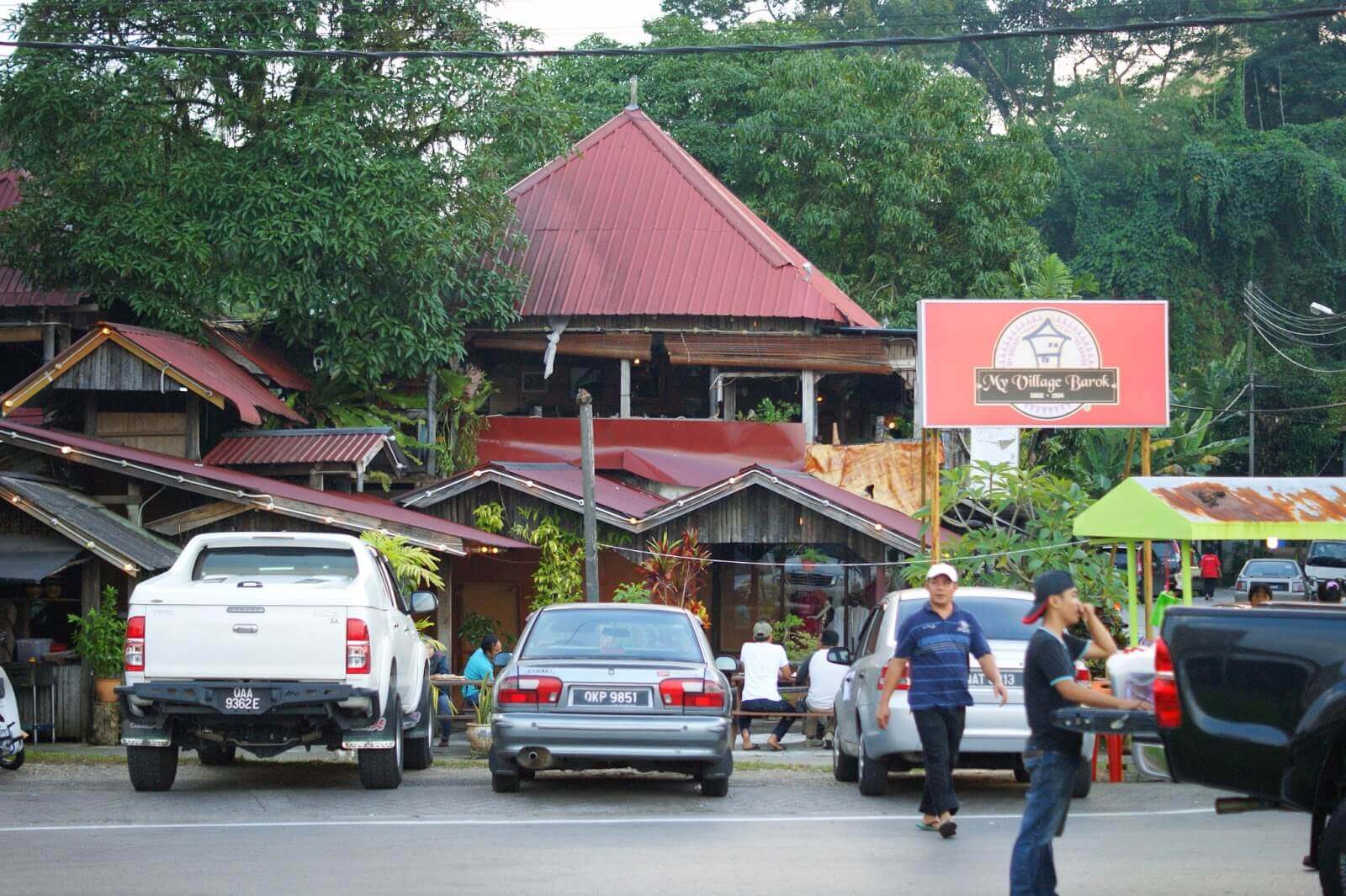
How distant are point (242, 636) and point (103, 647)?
7.04 m

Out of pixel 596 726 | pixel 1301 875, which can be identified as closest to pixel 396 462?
pixel 596 726

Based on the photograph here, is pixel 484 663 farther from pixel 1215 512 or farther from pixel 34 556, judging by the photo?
pixel 1215 512

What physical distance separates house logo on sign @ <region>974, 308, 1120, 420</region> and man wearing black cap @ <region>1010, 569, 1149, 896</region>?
35.1ft

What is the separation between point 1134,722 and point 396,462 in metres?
18.5

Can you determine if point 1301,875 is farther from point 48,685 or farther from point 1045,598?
point 48,685

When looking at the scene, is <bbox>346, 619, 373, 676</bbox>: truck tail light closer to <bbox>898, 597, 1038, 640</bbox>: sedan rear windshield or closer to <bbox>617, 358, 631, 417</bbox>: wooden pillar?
<bbox>898, 597, 1038, 640</bbox>: sedan rear windshield

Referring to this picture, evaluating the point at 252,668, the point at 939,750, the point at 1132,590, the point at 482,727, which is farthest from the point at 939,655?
the point at 482,727

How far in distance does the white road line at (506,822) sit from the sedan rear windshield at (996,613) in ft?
5.10

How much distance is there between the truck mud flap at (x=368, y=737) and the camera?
1235 cm

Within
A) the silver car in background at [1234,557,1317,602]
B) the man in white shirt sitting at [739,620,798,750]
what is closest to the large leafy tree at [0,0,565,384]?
the man in white shirt sitting at [739,620,798,750]

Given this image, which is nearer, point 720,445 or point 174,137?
point 174,137

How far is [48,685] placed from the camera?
59.7ft

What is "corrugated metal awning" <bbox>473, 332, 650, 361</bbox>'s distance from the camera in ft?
91.3

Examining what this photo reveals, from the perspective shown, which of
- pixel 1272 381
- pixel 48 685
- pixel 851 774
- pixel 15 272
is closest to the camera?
pixel 851 774
